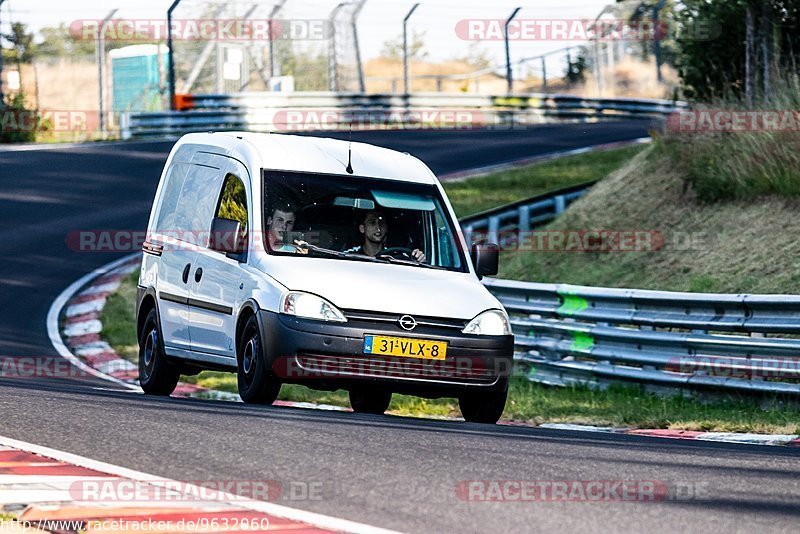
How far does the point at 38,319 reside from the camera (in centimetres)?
1697

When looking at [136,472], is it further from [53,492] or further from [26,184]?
[26,184]

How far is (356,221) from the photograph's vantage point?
10641 mm

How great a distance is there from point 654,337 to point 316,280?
3.71 meters

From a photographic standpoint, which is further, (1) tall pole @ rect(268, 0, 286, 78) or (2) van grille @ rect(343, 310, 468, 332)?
(1) tall pole @ rect(268, 0, 286, 78)

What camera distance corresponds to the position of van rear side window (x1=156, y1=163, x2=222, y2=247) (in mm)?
11164

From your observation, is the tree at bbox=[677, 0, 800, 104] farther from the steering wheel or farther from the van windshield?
the steering wheel

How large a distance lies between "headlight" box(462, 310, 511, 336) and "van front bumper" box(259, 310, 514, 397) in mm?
45

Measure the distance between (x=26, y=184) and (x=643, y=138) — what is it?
1325cm

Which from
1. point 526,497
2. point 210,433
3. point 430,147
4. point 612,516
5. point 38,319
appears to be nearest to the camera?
point 612,516

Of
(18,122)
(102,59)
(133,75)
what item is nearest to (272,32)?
(102,59)

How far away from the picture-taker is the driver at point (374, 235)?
34.5ft

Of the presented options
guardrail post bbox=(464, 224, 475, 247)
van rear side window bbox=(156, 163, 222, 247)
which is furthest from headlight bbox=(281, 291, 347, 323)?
guardrail post bbox=(464, 224, 475, 247)

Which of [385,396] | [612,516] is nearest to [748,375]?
[385,396]

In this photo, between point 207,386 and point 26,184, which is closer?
point 207,386
